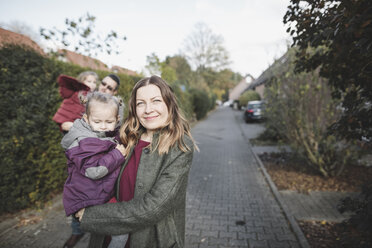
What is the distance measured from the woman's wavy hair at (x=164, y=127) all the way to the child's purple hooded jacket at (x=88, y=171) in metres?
0.17

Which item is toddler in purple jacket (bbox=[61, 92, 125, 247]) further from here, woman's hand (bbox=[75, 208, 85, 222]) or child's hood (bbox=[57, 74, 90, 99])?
child's hood (bbox=[57, 74, 90, 99])

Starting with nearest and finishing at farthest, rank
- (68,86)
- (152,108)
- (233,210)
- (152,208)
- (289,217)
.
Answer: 1. (152,208)
2. (152,108)
3. (68,86)
4. (289,217)
5. (233,210)

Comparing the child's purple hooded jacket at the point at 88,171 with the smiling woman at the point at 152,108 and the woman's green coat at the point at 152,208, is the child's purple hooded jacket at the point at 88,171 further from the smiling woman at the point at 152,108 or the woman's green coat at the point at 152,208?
the smiling woman at the point at 152,108

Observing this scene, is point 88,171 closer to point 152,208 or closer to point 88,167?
point 88,167

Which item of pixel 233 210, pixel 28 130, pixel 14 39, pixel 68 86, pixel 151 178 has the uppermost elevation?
pixel 14 39

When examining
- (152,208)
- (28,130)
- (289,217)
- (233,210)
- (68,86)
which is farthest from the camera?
(233,210)

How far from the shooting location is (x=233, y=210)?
172 inches

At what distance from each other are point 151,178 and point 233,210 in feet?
11.4

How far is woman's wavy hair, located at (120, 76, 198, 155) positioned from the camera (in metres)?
1.48

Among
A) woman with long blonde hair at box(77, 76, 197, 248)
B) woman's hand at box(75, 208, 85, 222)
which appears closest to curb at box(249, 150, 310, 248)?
woman with long blonde hair at box(77, 76, 197, 248)

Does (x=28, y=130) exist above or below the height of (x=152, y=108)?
below

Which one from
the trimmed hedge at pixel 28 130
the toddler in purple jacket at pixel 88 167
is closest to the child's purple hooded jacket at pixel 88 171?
the toddler in purple jacket at pixel 88 167

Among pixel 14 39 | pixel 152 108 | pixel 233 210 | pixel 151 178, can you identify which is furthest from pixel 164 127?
pixel 14 39

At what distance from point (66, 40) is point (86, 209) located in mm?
5006
